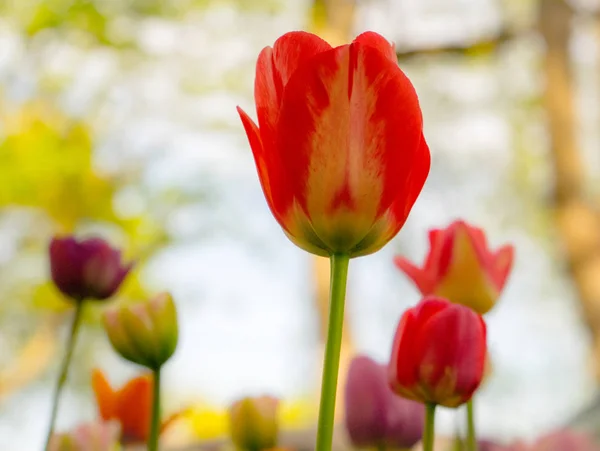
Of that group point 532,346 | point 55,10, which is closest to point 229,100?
point 55,10

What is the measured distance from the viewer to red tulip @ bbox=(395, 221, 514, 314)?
0.30 meters

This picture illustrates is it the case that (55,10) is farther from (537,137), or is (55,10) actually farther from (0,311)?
(537,137)

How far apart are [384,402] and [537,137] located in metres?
3.80

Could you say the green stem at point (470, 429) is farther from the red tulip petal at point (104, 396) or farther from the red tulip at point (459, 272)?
the red tulip petal at point (104, 396)

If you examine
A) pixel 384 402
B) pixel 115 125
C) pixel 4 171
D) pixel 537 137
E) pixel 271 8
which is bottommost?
pixel 384 402

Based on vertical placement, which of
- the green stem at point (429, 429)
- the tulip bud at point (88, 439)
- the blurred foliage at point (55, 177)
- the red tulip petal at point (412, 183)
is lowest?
the tulip bud at point (88, 439)

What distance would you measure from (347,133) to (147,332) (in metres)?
0.13

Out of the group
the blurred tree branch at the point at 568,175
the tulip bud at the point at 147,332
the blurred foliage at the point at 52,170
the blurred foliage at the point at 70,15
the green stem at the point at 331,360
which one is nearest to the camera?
the green stem at the point at 331,360

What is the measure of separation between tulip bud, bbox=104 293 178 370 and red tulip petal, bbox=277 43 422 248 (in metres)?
0.11

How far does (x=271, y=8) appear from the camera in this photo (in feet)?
11.5

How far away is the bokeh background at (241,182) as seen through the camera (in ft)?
7.32

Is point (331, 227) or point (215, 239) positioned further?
point (215, 239)

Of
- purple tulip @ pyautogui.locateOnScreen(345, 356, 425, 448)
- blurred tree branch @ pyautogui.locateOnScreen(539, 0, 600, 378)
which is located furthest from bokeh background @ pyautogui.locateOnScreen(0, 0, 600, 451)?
purple tulip @ pyautogui.locateOnScreen(345, 356, 425, 448)

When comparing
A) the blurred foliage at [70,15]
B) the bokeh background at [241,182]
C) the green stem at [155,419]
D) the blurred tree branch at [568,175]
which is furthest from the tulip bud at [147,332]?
the blurred foliage at [70,15]
